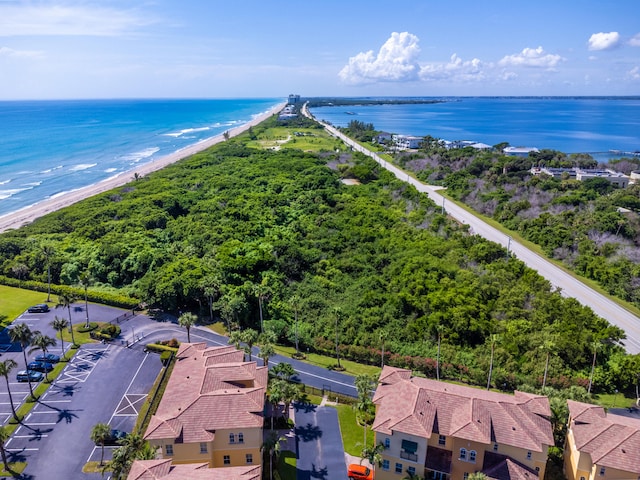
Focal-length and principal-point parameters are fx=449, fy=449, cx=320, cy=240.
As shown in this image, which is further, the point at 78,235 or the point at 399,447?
the point at 78,235

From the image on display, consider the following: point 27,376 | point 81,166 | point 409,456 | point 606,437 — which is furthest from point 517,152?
point 81,166

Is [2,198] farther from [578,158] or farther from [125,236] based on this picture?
[578,158]

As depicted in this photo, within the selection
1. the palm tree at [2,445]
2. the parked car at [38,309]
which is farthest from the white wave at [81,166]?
the palm tree at [2,445]

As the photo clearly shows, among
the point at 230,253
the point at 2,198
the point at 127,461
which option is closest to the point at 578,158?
the point at 230,253

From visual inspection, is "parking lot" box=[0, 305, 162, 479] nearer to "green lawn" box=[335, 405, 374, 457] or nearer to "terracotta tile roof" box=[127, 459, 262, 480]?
"terracotta tile roof" box=[127, 459, 262, 480]

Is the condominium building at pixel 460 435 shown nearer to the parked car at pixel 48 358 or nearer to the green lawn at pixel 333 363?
the green lawn at pixel 333 363

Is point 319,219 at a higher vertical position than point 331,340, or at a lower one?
higher
